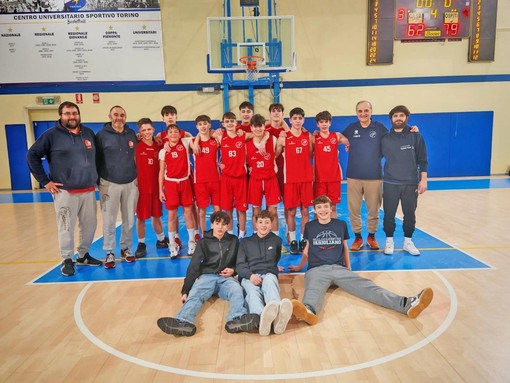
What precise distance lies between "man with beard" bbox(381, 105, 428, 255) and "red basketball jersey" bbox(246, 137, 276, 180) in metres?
1.52

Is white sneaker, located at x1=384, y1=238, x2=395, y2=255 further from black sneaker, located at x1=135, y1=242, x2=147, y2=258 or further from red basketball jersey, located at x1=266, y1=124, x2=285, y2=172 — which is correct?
black sneaker, located at x1=135, y1=242, x2=147, y2=258

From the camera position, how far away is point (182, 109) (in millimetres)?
12344

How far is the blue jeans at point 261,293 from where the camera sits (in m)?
3.73

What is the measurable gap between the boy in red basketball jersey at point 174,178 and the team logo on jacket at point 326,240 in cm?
206

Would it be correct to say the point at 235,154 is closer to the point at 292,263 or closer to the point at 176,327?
the point at 292,263

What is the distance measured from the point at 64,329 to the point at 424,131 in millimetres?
11587

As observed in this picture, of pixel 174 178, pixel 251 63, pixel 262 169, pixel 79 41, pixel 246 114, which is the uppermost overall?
pixel 79 41

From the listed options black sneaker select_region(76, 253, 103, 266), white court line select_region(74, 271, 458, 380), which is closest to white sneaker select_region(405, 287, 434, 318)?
white court line select_region(74, 271, 458, 380)

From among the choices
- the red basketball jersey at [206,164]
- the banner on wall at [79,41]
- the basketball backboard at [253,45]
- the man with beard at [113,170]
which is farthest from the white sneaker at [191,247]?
the banner on wall at [79,41]

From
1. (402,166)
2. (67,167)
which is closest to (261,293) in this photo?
(402,166)

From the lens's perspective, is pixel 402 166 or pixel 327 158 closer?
pixel 402 166

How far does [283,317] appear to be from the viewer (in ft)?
11.5

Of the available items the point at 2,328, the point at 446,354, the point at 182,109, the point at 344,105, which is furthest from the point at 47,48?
the point at 446,354

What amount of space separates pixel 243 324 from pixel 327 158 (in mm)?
2940
